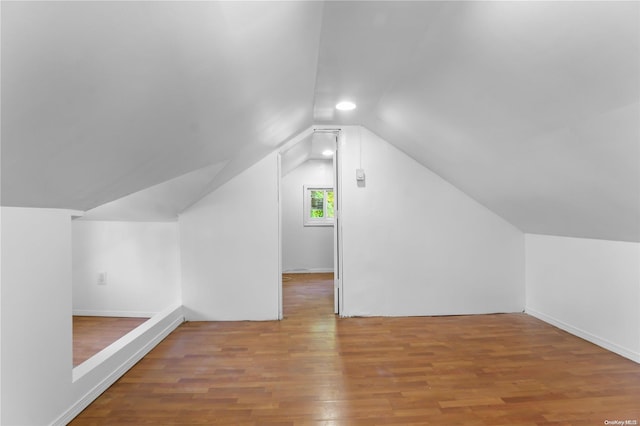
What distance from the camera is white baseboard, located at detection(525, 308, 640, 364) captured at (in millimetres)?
2516

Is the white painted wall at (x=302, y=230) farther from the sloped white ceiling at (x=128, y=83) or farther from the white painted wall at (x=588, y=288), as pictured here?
the sloped white ceiling at (x=128, y=83)

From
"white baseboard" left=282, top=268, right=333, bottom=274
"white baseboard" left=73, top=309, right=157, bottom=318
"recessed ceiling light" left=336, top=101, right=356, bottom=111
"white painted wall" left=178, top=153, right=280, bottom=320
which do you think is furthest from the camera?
"white baseboard" left=282, top=268, right=333, bottom=274

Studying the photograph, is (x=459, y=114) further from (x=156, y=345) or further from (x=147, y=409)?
(x=156, y=345)

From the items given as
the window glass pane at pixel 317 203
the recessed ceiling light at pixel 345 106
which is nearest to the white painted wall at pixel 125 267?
the recessed ceiling light at pixel 345 106

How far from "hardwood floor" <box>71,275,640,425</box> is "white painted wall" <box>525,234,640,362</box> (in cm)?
16

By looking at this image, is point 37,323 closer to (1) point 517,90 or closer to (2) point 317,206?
(1) point 517,90

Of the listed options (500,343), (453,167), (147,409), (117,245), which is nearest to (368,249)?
(453,167)

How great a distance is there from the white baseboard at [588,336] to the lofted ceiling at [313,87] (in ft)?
2.72

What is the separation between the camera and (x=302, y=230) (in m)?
6.50

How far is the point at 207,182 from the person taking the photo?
3.01 metres

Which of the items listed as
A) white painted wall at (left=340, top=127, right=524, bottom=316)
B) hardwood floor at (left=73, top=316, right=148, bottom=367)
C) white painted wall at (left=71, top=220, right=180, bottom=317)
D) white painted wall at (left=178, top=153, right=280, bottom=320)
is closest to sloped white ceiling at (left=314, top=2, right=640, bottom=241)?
white painted wall at (left=340, top=127, right=524, bottom=316)

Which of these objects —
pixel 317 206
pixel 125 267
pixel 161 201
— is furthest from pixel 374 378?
pixel 317 206

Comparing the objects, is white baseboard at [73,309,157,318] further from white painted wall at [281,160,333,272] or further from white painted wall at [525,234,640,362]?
white painted wall at [525,234,640,362]

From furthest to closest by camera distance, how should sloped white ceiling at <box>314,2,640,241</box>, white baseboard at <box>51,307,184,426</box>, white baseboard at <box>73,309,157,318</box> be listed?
white baseboard at <box>73,309,157,318</box> < white baseboard at <box>51,307,184,426</box> < sloped white ceiling at <box>314,2,640,241</box>
